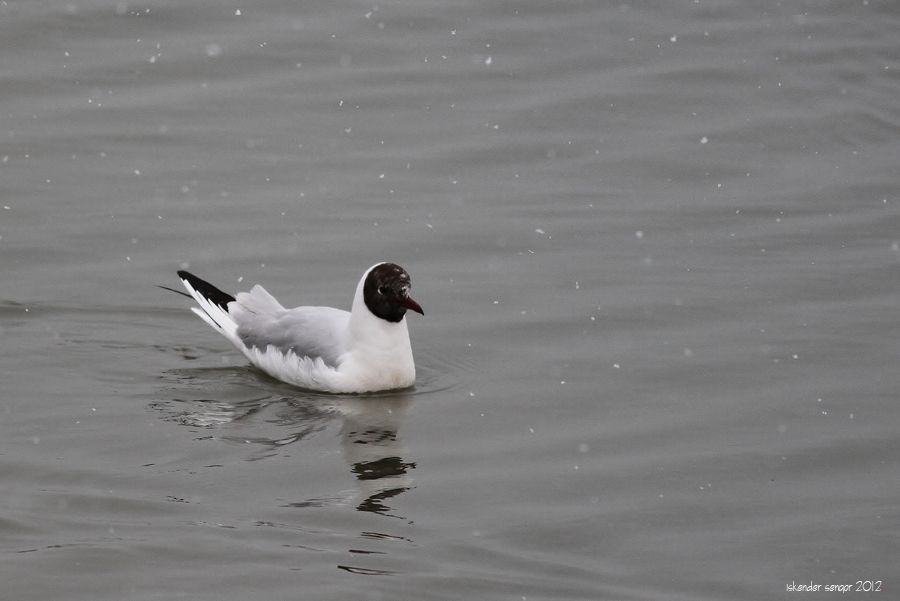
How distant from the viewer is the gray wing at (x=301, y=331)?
32.7ft

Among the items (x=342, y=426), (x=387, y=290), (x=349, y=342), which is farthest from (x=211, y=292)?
(x=342, y=426)

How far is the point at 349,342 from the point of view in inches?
393

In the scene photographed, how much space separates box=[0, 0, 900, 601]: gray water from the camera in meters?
7.28

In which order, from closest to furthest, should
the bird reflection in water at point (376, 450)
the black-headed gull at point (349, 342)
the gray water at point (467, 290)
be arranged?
1. the gray water at point (467, 290)
2. the bird reflection in water at point (376, 450)
3. the black-headed gull at point (349, 342)

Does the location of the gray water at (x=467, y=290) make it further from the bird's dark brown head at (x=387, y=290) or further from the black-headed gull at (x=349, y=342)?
the bird's dark brown head at (x=387, y=290)

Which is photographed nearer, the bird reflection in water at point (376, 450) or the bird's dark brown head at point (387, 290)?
the bird reflection in water at point (376, 450)

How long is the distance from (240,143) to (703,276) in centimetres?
509

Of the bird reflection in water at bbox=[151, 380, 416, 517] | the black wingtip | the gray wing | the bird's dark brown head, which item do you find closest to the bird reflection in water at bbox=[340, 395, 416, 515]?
the bird reflection in water at bbox=[151, 380, 416, 517]

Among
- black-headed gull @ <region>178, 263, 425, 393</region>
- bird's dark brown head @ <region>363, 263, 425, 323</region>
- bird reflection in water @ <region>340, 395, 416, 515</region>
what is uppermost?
bird's dark brown head @ <region>363, 263, 425, 323</region>

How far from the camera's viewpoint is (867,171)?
14297 millimetres

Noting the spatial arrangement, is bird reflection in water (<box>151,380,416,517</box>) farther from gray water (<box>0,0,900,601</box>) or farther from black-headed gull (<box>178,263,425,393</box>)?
black-headed gull (<box>178,263,425,393</box>)

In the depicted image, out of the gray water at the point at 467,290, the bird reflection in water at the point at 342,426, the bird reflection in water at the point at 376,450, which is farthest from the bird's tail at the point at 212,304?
the bird reflection in water at the point at 376,450

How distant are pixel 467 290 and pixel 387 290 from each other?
5.67 feet

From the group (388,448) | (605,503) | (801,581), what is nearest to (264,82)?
(388,448)
